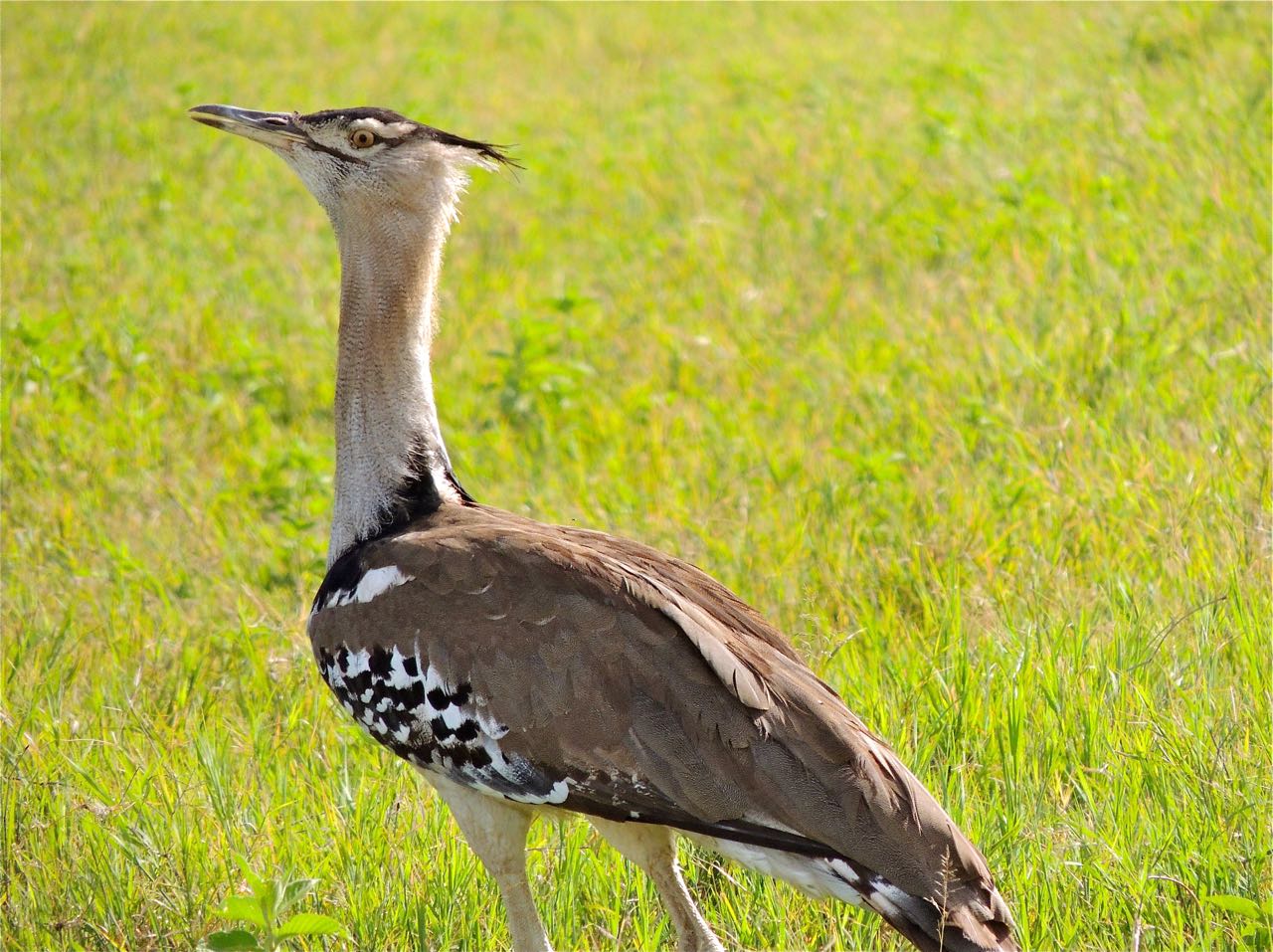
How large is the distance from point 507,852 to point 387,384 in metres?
0.97

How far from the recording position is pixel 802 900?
101 inches

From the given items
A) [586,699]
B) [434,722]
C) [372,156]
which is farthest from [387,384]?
[586,699]

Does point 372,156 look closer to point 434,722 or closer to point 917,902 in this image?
point 434,722

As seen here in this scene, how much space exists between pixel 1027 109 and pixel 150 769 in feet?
18.2

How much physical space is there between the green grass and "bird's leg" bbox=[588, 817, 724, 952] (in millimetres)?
106

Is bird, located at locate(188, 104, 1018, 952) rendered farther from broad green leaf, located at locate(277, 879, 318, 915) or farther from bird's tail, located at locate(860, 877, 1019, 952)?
broad green leaf, located at locate(277, 879, 318, 915)

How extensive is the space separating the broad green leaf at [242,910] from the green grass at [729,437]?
429mm

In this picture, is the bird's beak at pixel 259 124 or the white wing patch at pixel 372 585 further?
the bird's beak at pixel 259 124

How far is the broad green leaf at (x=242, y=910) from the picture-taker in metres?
2.06

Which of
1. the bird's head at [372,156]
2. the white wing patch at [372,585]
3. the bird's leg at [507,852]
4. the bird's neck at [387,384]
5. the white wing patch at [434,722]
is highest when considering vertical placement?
the bird's head at [372,156]

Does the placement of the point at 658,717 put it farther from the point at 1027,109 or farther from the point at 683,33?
Result: the point at 683,33

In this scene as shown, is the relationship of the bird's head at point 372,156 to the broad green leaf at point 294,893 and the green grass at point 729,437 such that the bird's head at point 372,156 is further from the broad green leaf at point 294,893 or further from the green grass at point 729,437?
the broad green leaf at point 294,893

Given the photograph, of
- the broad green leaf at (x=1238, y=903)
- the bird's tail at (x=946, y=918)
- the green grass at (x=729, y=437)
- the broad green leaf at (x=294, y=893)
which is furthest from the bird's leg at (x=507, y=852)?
the broad green leaf at (x=1238, y=903)

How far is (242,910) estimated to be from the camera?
6.77 feet
